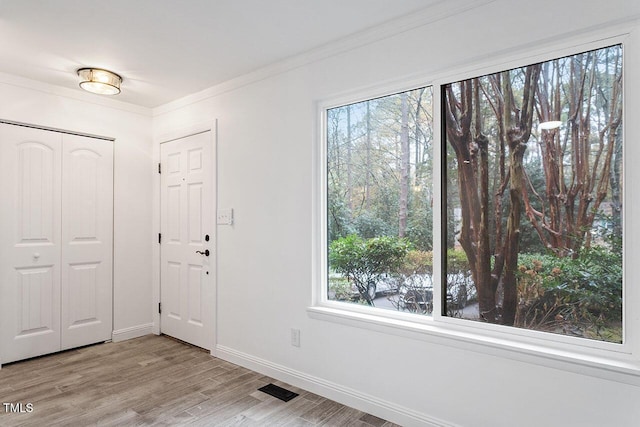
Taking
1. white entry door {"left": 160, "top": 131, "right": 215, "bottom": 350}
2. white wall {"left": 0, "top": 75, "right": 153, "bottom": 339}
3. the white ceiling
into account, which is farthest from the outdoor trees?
white wall {"left": 0, "top": 75, "right": 153, "bottom": 339}

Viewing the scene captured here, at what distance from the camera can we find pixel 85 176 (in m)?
3.71

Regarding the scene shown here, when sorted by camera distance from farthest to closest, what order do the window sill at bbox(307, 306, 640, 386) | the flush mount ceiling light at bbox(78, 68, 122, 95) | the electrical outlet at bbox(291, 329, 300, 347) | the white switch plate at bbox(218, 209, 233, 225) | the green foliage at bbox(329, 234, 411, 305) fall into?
the white switch plate at bbox(218, 209, 233, 225), the flush mount ceiling light at bbox(78, 68, 122, 95), the electrical outlet at bbox(291, 329, 300, 347), the green foliage at bbox(329, 234, 411, 305), the window sill at bbox(307, 306, 640, 386)

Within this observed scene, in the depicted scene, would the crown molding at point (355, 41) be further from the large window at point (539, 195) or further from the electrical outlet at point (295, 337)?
the electrical outlet at point (295, 337)

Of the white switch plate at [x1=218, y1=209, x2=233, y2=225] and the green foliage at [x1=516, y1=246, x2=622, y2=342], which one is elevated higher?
the white switch plate at [x1=218, y1=209, x2=233, y2=225]

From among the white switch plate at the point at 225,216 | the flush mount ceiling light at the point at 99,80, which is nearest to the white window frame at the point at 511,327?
the white switch plate at the point at 225,216

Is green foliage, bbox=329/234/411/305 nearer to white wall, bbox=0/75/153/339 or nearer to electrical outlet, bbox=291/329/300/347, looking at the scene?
electrical outlet, bbox=291/329/300/347

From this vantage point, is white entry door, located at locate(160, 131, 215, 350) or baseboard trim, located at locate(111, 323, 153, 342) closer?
white entry door, located at locate(160, 131, 215, 350)

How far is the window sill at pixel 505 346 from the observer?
1.68 metres

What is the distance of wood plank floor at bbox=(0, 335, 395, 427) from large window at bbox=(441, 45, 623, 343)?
113 cm

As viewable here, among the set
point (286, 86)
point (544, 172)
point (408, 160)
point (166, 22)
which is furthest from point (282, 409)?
point (166, 22)

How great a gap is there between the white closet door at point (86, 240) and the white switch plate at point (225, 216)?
50.8 inches

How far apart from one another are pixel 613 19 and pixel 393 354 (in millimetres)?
2043

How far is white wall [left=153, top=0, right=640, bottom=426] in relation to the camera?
183 cm

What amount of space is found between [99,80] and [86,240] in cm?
155
